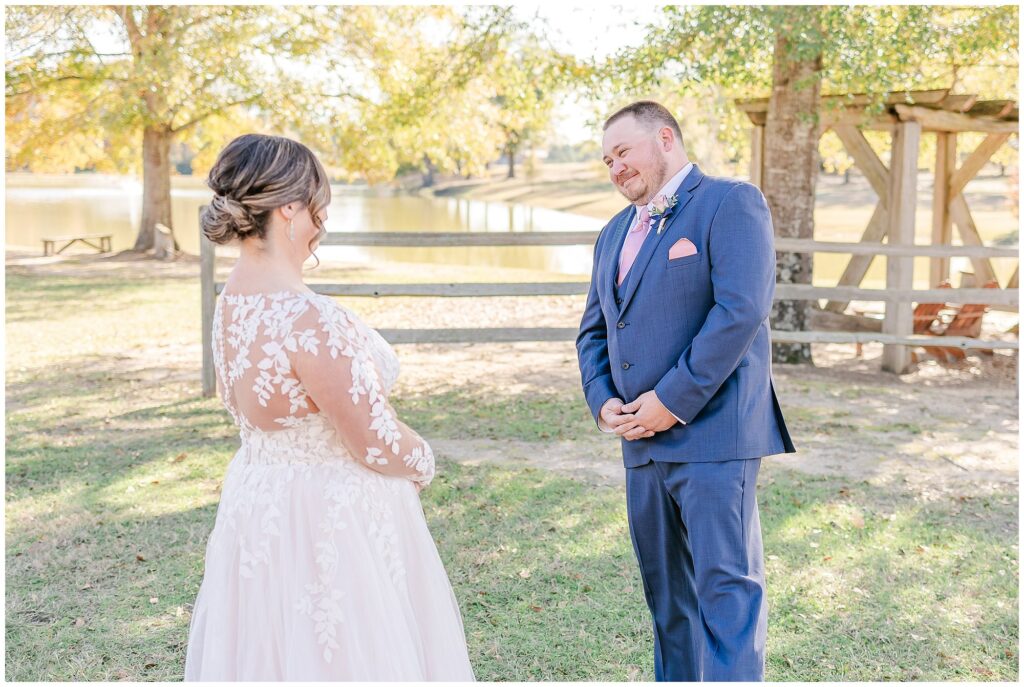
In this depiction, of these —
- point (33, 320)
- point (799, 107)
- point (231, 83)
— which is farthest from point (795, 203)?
point (231, 83)

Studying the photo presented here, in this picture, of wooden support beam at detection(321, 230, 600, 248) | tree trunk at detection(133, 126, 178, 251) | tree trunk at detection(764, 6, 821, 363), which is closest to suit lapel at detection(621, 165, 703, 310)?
wooden support beam at detection(321, 230, 600, 248)

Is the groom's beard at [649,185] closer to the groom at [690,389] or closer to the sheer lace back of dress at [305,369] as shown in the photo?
the groom at [690,389]

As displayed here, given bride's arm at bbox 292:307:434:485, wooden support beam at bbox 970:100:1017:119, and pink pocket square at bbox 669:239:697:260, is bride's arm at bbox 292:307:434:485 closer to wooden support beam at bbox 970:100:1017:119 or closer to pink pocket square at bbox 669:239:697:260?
pink pocket square at bbox 669:239:697:260

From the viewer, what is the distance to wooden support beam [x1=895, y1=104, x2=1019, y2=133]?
34.2 ft

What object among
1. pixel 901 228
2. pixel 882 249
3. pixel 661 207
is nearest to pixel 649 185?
pixel 661 207

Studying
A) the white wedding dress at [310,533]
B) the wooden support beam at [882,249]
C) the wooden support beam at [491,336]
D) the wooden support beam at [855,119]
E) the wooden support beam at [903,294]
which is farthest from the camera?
the wooden support beam at [855,119]

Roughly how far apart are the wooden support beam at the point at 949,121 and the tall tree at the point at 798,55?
32 centimetres

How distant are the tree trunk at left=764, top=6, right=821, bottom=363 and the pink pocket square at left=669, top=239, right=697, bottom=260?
7.66 meters

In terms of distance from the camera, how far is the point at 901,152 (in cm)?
1062

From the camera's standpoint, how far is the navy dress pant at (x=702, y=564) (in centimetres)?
305

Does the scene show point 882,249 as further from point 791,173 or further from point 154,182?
point 154,182

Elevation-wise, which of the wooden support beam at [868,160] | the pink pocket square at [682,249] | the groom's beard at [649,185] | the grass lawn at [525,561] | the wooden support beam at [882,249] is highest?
the wooden support beam at [868,160]

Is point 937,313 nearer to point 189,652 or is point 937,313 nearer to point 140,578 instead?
point 140,578

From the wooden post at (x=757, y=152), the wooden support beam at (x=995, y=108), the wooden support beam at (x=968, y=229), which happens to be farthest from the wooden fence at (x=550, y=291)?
the wooden support beam at (x=968, y=229)
